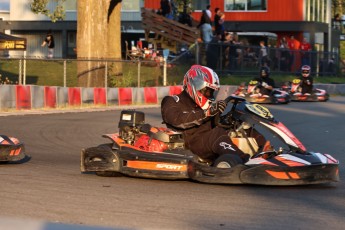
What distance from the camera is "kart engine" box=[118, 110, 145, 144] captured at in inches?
393

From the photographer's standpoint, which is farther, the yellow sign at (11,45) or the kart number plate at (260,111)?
the yellow sign at (11,45)

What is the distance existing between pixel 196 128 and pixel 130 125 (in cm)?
78

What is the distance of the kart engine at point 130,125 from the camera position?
9977 mm

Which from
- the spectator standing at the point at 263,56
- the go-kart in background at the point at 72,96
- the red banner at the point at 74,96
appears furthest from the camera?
the spectator standing at the point at 263,56

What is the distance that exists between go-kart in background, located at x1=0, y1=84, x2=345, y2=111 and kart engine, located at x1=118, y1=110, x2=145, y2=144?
1121 centimetres

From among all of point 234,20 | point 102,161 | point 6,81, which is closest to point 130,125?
point 102,161

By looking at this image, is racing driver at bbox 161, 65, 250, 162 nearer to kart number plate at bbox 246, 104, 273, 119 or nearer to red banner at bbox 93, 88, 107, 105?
kart number plate at bbox 246, 104, 273, 119

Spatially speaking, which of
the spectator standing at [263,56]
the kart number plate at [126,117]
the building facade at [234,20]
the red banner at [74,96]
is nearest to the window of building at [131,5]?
the building facade at [234,20]

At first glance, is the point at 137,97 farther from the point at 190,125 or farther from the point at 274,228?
the point at 274,228

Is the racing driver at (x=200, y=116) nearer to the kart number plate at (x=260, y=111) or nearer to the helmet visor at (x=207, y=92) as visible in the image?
the helmet visor at (x=207, y=92)

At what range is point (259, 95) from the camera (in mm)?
25297

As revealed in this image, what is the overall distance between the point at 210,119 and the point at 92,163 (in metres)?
1.39

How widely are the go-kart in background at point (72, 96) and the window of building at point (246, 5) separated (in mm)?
22054

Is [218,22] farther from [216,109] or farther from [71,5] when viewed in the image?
[216,109]
